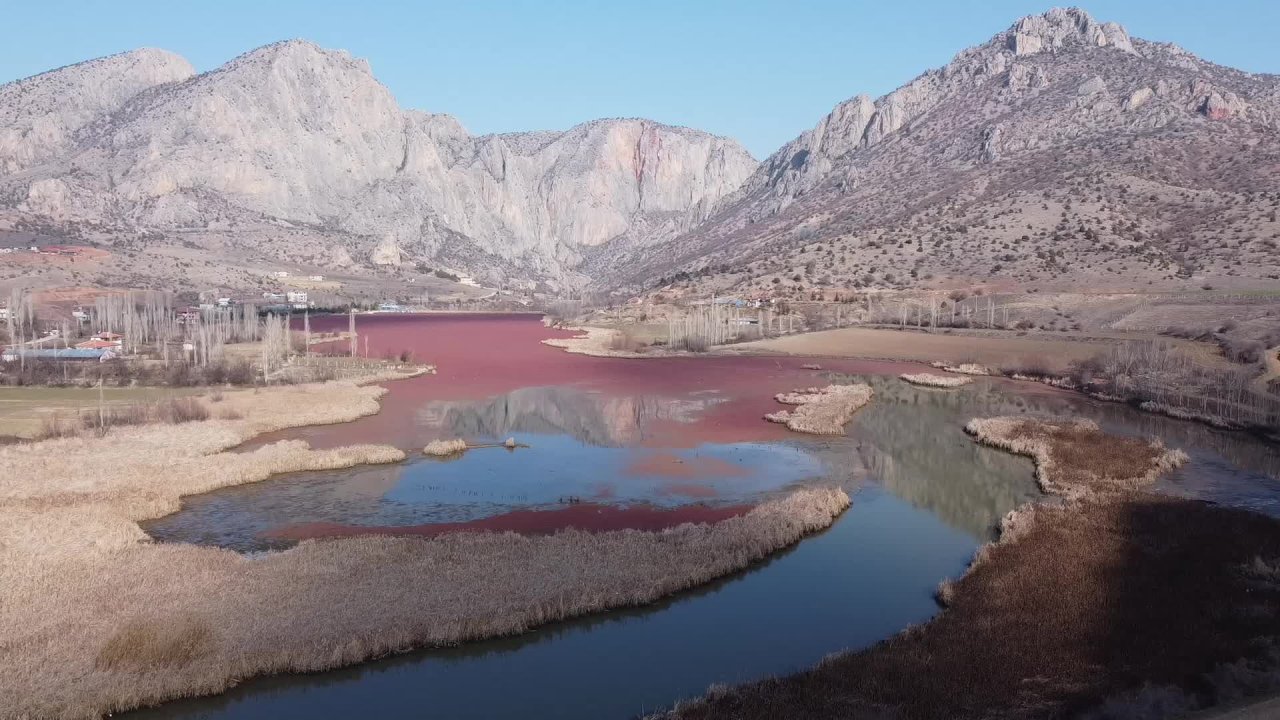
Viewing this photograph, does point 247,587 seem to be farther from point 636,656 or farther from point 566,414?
point 566,414

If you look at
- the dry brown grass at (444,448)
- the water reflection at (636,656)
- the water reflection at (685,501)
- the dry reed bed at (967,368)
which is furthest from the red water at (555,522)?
the dry reed bed at (967,368)

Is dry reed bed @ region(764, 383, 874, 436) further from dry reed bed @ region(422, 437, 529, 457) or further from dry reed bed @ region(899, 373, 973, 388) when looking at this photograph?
dry reed bed @ region(422, 437, 529, 457)

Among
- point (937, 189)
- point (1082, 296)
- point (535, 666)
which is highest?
point (937, 189)

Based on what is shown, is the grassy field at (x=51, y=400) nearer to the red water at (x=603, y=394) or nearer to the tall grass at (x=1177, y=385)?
the red water at (x=603, y=394)

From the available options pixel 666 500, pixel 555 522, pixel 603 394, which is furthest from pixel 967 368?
pixel 555 522

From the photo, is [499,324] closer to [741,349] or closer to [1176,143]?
[741,349]

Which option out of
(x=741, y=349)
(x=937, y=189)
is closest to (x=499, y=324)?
(x=741, y=349)
